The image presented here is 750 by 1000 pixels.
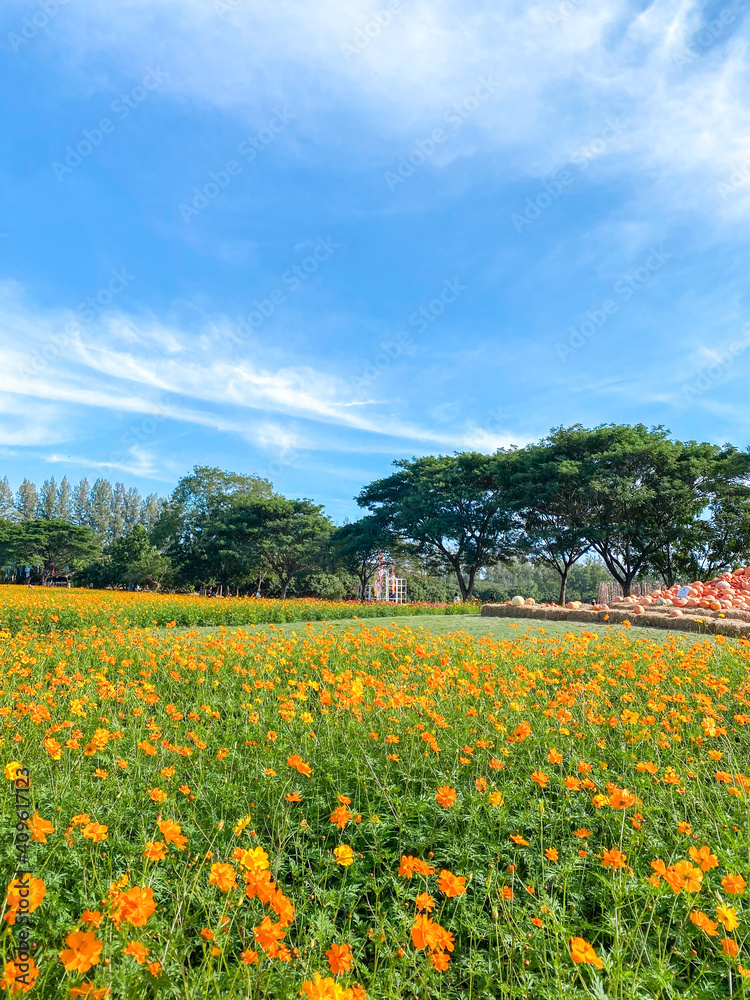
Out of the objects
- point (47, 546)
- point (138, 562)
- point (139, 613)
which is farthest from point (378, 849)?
point (47, 546)

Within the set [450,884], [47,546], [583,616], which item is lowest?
[583,616]

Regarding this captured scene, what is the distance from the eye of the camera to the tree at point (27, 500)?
7850 cm

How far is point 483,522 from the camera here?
2588 cm

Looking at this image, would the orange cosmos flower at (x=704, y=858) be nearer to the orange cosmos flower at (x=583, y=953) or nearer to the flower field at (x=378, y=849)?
A: the flower field at (x=378, y=849)

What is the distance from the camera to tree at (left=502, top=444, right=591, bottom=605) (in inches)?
855

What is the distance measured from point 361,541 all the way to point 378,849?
85.0 ft

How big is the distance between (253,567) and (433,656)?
3217cm

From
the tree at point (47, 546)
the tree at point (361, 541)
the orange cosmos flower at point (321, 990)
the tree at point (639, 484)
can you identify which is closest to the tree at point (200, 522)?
the tree at point (361, 541)

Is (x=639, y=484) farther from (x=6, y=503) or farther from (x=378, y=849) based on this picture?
(x=6, y=503)

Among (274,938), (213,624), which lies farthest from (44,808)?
(213,624)

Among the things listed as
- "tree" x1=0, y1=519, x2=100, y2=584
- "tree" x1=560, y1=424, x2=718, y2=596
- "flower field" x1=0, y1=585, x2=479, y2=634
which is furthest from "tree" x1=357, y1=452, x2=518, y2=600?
"tree" x1=0, y1=519, x2=100, y2=584

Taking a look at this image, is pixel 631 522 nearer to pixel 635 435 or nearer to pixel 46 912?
pixel 635 435

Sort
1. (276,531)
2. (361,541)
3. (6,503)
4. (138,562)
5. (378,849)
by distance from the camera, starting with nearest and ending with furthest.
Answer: (378,849), (361,541), (276,531), (138,562), (6,503)

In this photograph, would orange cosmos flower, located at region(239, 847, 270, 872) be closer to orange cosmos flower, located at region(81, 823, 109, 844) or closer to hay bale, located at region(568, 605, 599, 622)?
orange cosmos flower, located at region(81, 823, 109, 844)
